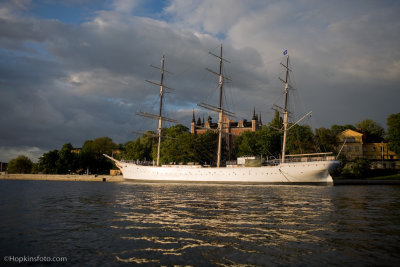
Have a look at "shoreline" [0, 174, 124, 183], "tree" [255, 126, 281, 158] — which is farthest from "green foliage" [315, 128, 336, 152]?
"shoreline" [0, 174, 124, 183]

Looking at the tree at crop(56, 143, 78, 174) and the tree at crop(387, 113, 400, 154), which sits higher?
the tree at crop(387, 113, 400, 154)

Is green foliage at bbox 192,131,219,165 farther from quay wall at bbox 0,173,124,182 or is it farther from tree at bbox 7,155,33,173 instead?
tree at bbox 7,155,33,173

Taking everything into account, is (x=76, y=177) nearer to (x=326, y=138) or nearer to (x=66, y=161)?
(x=66, y=161)

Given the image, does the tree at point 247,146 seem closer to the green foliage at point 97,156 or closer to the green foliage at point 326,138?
the green foliage at point 326,138

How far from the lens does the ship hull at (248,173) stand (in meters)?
48.1

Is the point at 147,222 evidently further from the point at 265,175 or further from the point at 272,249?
the point at 265,175

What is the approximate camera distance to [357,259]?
801cm

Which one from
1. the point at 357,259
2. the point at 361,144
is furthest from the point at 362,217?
the point at 361,144

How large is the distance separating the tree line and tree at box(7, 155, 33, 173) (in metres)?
13.5

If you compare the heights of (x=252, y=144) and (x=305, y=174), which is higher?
(x=252, y=144)

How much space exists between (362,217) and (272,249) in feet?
26.9

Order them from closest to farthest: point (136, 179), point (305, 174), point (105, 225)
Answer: point (105, 225)
point (305, 174)
point (136, 179)

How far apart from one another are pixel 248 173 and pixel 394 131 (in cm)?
3926

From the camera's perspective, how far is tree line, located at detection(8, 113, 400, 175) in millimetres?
71438
